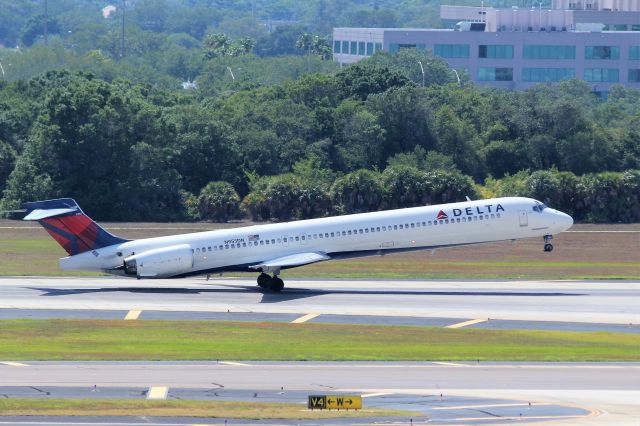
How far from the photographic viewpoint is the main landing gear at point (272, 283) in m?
65.0

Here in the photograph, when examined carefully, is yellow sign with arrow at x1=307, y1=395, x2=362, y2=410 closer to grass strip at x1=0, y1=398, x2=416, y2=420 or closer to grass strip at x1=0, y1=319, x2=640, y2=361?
grass strip at x1=0, y1=398, x2=416, y2=420

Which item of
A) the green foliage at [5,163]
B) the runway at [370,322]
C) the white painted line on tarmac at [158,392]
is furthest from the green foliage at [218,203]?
the white painted line on tarmac at [158,392]

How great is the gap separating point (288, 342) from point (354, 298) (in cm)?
1357

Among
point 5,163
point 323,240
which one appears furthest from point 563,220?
point 5,163

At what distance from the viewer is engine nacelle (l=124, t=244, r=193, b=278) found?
64.9 m

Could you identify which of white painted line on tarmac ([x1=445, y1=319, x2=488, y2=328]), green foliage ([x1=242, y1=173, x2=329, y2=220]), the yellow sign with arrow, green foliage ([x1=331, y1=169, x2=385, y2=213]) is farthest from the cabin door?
green foliage ([x1=242, y1=173, x2=329, y2=220])

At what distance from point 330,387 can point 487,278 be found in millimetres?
33708

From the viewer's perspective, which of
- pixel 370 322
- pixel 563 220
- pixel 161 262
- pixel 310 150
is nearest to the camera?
pixel 370 322

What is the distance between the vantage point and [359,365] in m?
44.0

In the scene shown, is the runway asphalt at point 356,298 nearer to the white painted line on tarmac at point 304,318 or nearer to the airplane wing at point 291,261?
the white painted line on tarmac at point 304,318

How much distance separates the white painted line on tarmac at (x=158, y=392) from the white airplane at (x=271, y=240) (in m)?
26.2

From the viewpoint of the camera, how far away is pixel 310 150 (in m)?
125

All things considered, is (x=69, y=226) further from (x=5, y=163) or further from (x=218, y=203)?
(x=5, y=163)

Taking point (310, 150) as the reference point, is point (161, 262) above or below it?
above
